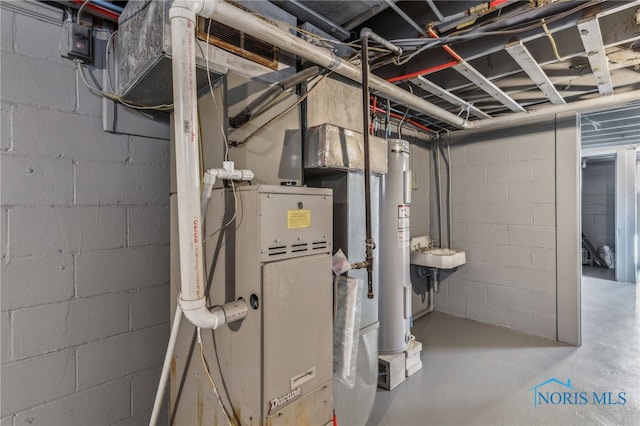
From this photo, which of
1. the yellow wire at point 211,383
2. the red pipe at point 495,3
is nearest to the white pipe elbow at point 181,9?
the yellow wire at point 211,383

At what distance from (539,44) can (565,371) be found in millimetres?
2434

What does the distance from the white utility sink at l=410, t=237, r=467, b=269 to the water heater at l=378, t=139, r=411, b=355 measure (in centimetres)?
83

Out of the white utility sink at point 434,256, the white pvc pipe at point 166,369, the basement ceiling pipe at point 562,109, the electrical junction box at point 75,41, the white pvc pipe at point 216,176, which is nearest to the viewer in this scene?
the white pvc pipe at point 216,176

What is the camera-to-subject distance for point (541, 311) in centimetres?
312

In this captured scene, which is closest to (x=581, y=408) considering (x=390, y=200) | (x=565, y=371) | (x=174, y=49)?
(x=565, y=371)

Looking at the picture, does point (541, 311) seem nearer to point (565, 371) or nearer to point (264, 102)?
point (565, 371)

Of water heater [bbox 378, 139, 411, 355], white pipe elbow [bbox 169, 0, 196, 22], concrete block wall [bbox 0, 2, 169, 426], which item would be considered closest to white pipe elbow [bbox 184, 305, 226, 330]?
concrete block wall [bbox 0, 2, 169, 426]

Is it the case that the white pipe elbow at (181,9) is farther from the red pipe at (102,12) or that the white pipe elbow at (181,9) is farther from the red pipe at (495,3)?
the red pipe at (495,3)

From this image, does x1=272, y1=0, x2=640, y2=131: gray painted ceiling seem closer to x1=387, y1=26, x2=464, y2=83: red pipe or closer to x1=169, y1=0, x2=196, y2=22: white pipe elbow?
x1=387, y1=26, x2=464, y2=83: red pipe

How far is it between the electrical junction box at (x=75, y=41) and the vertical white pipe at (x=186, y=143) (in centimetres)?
70

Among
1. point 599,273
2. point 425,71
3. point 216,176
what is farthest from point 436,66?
point 599,273

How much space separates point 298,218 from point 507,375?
91.5 inches

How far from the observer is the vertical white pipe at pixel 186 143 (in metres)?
1.01

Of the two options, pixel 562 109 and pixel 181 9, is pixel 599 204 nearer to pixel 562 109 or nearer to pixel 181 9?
pixel 562 109
